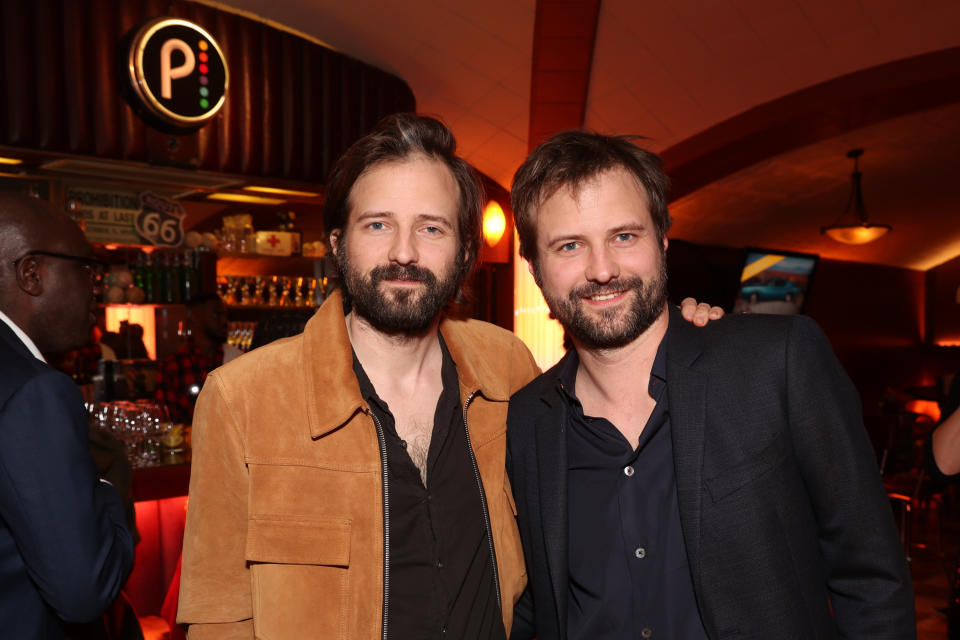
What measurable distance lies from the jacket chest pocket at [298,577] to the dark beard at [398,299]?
1.70 ft

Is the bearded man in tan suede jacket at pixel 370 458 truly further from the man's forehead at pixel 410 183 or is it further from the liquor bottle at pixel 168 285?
the liquor bottle at pixel 168 285

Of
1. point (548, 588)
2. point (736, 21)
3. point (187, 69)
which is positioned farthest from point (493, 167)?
point (548, 588)

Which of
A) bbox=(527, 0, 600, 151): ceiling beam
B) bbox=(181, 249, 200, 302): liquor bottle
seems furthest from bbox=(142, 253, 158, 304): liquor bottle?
bbox=(527, 0, 600, 151): ceiling beam

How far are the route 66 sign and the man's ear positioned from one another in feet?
9.42

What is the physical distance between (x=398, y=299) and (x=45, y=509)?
Answer: 89 centimetres

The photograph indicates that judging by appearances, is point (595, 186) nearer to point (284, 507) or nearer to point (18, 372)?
point (284, 507)

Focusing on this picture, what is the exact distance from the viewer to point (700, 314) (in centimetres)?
176

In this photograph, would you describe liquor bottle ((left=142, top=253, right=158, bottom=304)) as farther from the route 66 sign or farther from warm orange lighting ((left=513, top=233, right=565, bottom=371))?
warm orange lighting ((left=513, top=233, right=565, bottom=371))

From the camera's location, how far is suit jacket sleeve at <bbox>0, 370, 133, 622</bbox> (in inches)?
57.3

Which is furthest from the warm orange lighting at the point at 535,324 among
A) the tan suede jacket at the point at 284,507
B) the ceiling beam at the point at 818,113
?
the tan suede jacket at the point at 284,507

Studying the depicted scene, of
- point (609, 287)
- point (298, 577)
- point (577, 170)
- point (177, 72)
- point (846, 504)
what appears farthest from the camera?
point (177, 72)

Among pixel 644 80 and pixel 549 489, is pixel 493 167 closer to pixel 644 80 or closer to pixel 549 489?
pixel 644 80

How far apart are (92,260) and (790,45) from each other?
4.74 m

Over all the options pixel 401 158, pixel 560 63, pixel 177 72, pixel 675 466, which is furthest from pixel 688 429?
pixel 560 63
